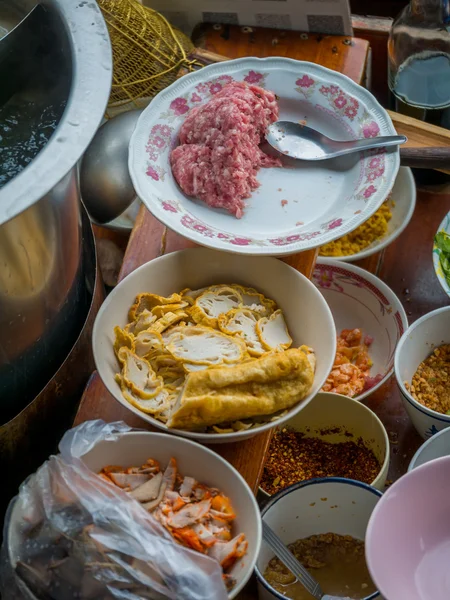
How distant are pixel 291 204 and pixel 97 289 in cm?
44

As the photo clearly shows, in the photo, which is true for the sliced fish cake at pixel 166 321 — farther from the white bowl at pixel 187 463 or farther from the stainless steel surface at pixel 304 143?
the stainless steel surface at pixel 304 143

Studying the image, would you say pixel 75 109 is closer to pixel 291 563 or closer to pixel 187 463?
pixel 187 463

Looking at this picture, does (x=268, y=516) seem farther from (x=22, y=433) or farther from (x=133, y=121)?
(x=133, y=121)

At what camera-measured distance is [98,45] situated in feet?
4.03

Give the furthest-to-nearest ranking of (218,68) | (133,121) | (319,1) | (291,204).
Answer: (319,1) → (133,121) → (218,68) → (291,204)

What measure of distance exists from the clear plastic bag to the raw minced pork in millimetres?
610

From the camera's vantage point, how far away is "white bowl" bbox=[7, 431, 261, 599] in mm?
1062

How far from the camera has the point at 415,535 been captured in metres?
1.21

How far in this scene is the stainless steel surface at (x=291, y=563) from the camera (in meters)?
1.27

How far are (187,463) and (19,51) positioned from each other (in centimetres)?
79

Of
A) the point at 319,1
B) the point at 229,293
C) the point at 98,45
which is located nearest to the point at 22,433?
the point at 229,293

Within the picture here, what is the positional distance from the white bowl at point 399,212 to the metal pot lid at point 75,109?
813 mm

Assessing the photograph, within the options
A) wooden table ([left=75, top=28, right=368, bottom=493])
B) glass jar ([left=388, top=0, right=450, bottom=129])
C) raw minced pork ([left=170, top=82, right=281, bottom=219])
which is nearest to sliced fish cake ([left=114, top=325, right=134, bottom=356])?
wooden table ([left=75, top=28, right=368, bottom=493])

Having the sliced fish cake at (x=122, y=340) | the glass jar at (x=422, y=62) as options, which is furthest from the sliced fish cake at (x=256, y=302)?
the glass jar at (x=422, y=62)
